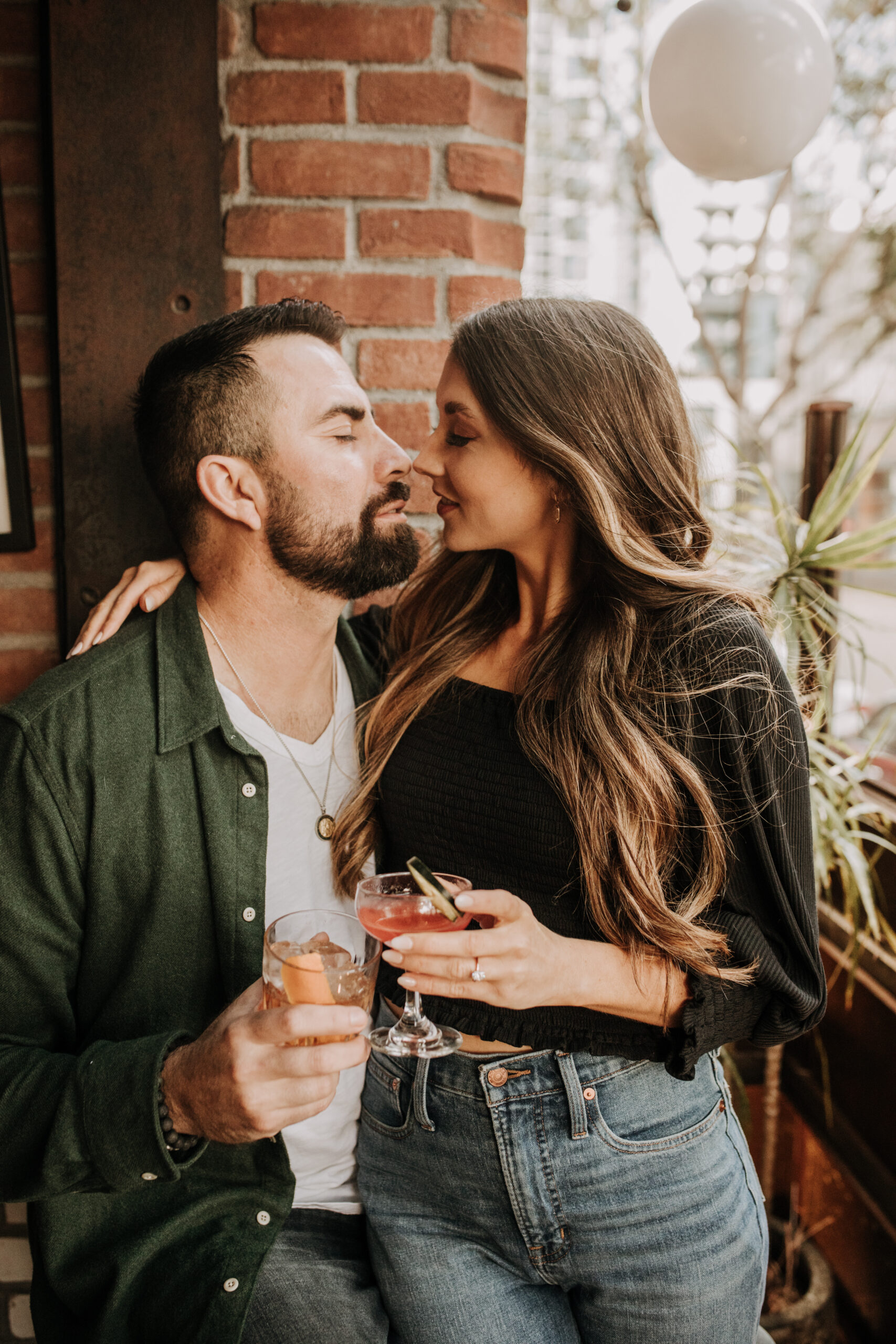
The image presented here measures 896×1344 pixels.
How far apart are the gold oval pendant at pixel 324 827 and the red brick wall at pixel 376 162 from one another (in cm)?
83

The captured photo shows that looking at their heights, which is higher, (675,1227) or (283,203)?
(283,203)

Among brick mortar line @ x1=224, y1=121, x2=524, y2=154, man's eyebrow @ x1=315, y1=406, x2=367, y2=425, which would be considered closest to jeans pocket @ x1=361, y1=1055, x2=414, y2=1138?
man's eyebrow @ x1=315, y1=406, x2=367, y2=425

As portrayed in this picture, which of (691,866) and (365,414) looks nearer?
(691,866)

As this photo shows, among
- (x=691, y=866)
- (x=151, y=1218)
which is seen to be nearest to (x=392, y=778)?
(x=691, y=866)

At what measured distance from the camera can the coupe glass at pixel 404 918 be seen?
46.2 inches

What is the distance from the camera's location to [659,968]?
1351 millimetres

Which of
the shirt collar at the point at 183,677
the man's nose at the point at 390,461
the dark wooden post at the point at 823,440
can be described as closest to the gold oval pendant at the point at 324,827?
the shirt collar at the point at 183,677

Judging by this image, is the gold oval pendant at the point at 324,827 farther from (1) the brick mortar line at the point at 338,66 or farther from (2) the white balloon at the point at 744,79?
(2) the white balloon at the point at 744,79

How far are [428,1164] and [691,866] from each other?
23.6 inches

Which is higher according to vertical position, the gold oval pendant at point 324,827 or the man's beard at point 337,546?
the man's beard at point 337,546

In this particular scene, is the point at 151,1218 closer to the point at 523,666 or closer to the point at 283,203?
the point at 523,666

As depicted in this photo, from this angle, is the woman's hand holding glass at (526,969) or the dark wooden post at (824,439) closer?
the woman's hand holding glass at (526,969)

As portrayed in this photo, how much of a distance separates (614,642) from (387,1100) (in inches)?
32.1

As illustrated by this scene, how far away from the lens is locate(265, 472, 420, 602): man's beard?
159cm
